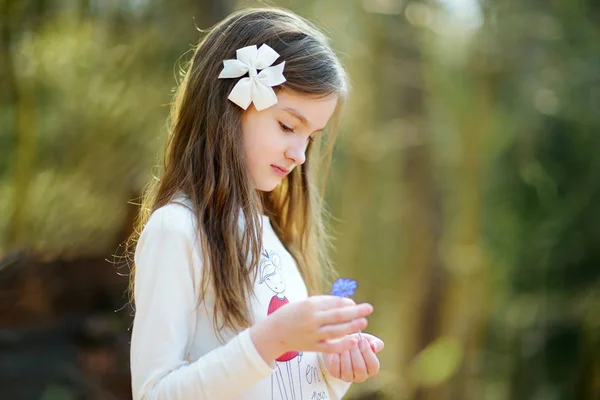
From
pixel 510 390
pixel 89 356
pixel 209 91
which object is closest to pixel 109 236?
pixel 89 356

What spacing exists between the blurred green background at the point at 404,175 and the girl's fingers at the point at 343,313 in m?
2.24

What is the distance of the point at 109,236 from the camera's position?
156 inches

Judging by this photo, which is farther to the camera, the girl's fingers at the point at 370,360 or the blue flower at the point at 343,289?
the girl's fingers at the point at 370,360

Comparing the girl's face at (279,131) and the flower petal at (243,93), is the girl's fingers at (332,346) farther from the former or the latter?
the flower petal at (243,93)

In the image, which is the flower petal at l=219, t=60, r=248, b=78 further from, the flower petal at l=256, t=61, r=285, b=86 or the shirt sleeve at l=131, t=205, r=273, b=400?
the shirt sleeve at l=131, t=205, r=273, b=400

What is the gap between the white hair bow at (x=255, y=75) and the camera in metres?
1.56

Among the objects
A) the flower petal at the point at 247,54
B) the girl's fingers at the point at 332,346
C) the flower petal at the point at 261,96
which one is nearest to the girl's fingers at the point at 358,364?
the girl's fingers at the point at 332,346

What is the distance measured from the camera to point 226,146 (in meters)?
1.56

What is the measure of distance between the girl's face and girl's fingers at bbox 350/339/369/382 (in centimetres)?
37

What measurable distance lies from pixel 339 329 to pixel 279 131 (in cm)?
47

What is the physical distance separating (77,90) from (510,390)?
560 cm

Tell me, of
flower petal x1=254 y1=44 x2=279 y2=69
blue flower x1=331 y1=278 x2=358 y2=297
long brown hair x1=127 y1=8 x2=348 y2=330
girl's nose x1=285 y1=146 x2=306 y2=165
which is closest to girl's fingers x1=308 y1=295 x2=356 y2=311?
blue flower x1=331 y1=278 x2=358 y2=297

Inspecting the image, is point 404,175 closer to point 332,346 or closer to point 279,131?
point 279,131

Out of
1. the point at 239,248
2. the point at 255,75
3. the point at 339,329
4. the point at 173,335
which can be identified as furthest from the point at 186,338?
the point at 255,75
